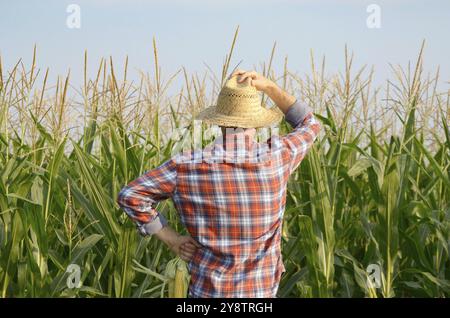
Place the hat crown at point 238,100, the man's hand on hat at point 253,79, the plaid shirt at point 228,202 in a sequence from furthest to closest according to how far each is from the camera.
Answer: the man's hand on hat at point 253,79 → the hat crown at point 238,100 → the plaid shirt at point 228,202

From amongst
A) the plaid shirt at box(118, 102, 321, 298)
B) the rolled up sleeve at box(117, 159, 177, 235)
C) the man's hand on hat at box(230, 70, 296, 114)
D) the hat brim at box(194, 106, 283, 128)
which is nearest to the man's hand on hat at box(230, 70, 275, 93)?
the man's hand on hat at box(230, 70, 296, 114)

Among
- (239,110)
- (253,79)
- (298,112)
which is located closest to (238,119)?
(239,110)

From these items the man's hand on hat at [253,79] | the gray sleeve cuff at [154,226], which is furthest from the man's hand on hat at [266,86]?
the gray sleeve cuff at [154,226]

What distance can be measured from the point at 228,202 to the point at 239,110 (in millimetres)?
362

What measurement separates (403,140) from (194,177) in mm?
1864

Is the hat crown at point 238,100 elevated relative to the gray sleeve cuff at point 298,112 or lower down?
elevated

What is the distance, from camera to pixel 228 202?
8.60 ft

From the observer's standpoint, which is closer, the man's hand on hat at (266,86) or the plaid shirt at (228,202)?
the plaid shirt at (228,202)

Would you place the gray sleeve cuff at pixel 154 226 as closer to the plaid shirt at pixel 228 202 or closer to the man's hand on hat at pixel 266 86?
the plaid shirt at pixel 228 202

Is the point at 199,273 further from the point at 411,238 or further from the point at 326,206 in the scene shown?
the point at 411,238

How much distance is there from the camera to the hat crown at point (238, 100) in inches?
107

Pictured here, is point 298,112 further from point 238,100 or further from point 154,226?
point 154,226

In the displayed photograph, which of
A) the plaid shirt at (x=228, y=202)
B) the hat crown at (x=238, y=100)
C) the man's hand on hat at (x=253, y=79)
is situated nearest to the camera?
the plaid shirt at (x=228, y=202)

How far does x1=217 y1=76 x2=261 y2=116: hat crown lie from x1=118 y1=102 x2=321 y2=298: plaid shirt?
0.13 metres
